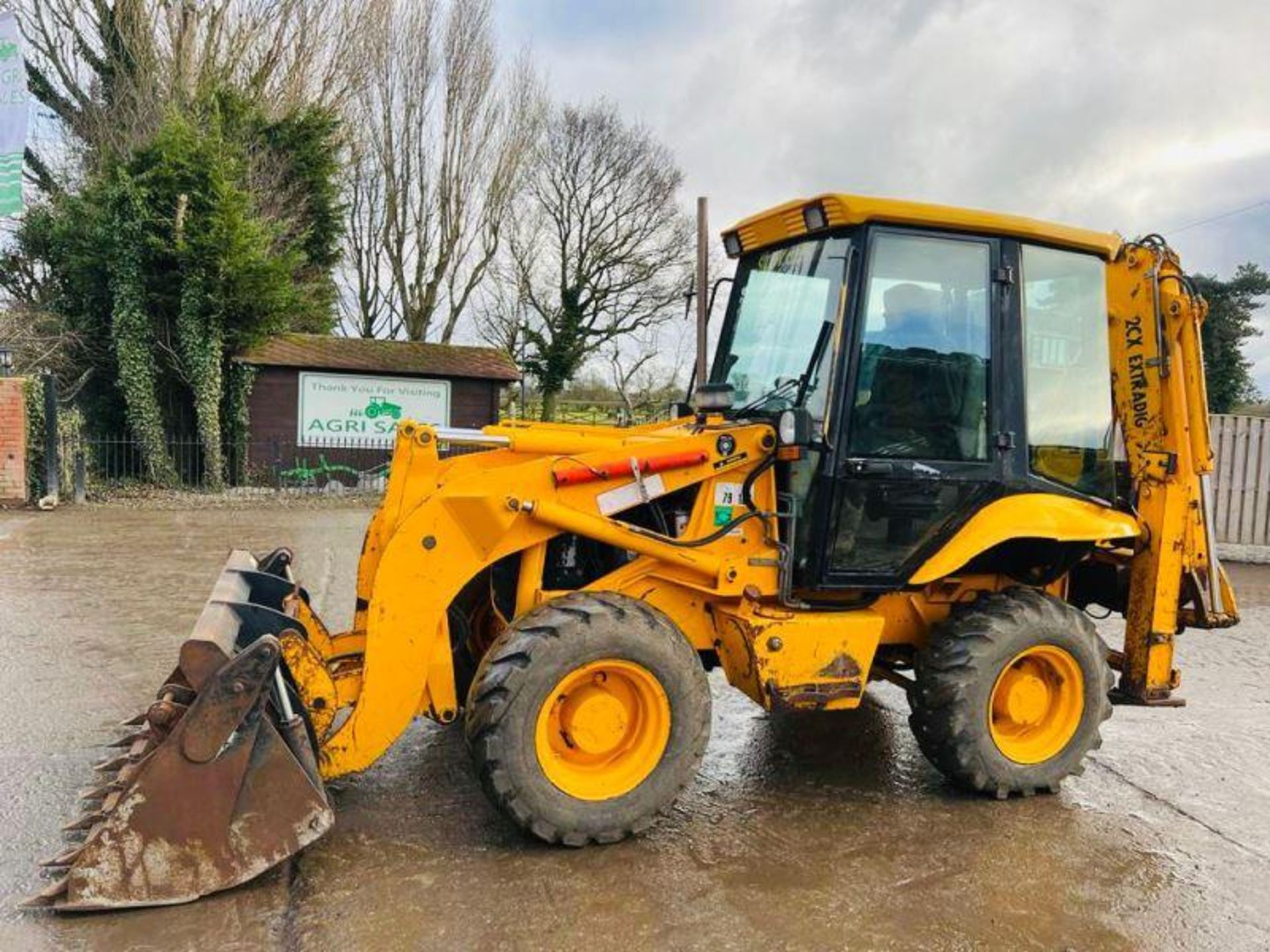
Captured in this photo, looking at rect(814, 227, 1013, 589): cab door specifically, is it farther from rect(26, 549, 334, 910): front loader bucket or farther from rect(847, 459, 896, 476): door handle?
rect(26, 549, 334, 910): front loader bucket

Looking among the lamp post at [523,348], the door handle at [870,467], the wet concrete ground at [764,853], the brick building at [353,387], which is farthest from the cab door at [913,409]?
the lamp post at [523,348]

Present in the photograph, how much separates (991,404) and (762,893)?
2255 mm

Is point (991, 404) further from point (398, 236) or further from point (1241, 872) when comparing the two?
point (398, 236)

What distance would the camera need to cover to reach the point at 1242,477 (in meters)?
11.5

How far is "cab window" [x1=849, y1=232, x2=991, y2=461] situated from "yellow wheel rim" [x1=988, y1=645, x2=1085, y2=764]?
0.98 metres

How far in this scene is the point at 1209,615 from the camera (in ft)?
15.0

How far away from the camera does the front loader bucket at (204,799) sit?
2.94m

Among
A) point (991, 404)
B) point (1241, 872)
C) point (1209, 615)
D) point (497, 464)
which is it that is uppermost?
point (991, 404)

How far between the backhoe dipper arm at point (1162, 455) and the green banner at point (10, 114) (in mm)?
13986

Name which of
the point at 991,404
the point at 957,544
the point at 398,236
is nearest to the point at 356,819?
the point at 957,544

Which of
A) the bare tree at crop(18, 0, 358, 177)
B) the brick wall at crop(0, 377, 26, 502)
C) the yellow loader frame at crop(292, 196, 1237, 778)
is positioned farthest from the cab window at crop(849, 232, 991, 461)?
the bare tree at crop(18, 0, 358, 177)

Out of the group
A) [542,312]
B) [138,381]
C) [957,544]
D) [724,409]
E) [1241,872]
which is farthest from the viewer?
[542,312]

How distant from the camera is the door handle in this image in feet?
12.8

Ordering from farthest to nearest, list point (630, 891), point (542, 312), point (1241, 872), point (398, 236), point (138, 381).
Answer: point (542, 312), point (398, 236), point (138, 381), point (1241, 872), point (630, 891)
